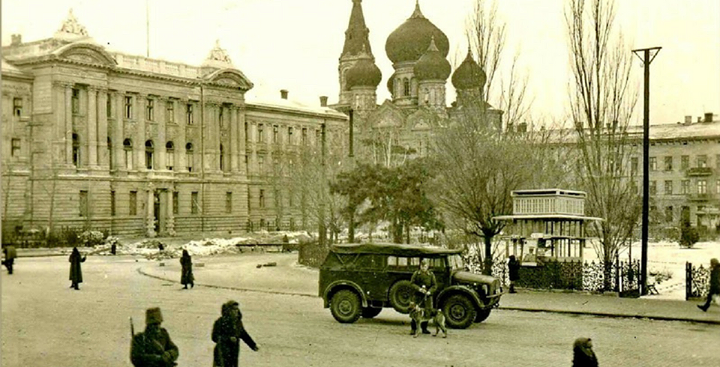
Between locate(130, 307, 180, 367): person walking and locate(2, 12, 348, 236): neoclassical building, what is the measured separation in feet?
10.00

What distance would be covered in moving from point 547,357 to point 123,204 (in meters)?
7.32

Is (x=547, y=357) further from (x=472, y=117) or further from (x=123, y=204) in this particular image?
(x=472, y=117)

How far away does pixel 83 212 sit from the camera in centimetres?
1295

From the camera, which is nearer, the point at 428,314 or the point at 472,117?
the point at 428,314

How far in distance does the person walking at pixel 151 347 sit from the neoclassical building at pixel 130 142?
305cm

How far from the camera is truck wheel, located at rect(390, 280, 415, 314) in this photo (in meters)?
14.3

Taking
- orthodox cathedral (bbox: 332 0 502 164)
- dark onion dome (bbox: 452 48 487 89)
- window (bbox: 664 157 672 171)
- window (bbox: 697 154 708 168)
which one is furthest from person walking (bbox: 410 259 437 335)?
window (bbox: 664 157 672 171)

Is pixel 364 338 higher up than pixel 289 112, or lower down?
lower down

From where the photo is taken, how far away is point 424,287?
44.5ft

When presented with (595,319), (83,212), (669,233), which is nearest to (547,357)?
(595,319)

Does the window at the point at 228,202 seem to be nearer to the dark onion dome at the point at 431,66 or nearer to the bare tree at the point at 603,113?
the bare tree at the point at 603,113

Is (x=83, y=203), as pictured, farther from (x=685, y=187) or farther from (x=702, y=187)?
(x=685, y=187)

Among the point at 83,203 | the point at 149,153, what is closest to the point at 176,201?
the point at 149,153

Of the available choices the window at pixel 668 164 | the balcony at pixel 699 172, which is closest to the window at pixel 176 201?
the balcony at pixel 699 172
